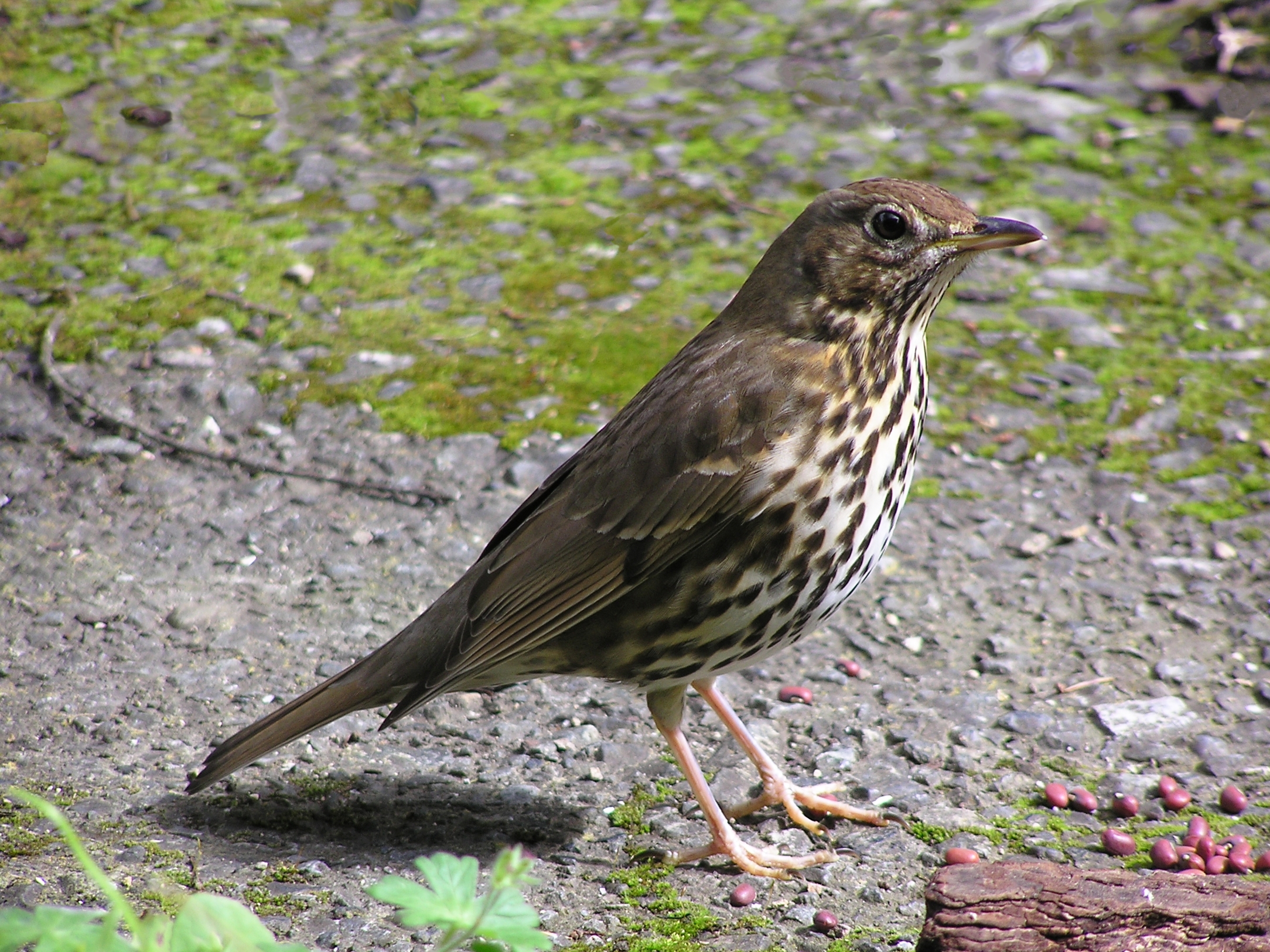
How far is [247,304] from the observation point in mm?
6090

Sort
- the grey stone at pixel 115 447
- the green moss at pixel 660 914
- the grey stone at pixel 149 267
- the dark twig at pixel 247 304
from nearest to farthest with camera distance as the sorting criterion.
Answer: the green moss at pixel 660 914 < the grey stone at pixel 115 447 < the dark twig at pixel 247 304 < the grey stone at pixel 149 267

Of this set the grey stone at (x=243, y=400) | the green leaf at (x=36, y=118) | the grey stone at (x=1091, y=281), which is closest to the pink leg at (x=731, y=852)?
the grey stone at (x=243, y=400)

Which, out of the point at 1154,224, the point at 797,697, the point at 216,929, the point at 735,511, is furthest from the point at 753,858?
the point at 1154,224

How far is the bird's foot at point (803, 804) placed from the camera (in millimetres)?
3812

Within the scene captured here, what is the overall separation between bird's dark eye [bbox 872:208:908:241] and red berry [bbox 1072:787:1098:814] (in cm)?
173

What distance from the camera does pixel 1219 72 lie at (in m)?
8.23

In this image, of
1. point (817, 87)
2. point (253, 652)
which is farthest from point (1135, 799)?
point (817, 87)

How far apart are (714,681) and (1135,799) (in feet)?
4.28

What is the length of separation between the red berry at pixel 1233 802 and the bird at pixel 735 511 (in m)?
1.00

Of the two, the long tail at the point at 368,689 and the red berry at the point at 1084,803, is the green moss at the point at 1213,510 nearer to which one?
the red berry at the point at 1084,803

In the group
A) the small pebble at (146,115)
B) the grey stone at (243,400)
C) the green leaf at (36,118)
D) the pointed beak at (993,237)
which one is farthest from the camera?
the small pebble at (146,115)

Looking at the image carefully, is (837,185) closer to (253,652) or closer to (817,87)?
(817,87)

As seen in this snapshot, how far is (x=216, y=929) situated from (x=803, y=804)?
230 centimetres

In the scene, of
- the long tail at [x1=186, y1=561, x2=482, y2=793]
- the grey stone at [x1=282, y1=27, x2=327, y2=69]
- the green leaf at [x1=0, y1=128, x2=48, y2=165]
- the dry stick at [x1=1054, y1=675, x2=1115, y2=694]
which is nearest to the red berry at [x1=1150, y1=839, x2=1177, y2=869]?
the dry stick at [x1=1054, y1=675, x2=1115, y2=694]
